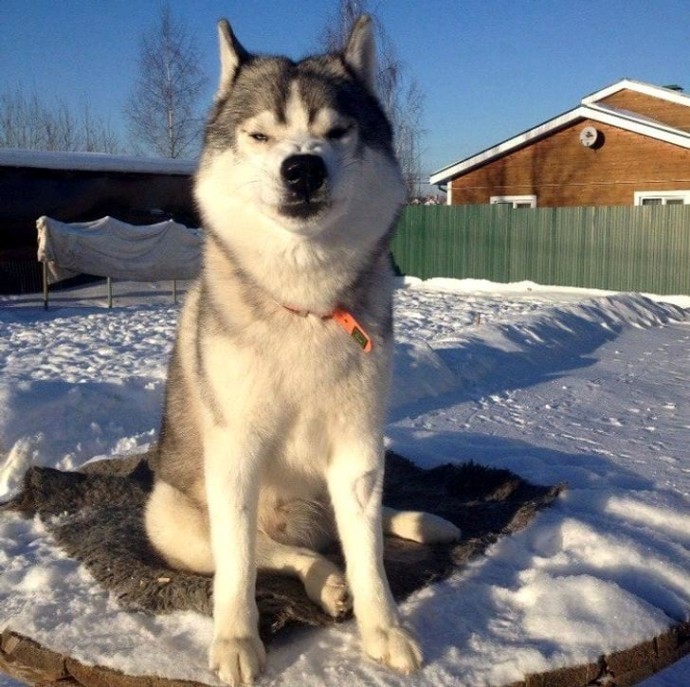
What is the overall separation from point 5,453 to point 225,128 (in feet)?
9.11

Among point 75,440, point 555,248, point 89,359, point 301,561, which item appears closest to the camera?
point 301,561

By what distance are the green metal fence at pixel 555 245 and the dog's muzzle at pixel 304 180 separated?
12.8 m

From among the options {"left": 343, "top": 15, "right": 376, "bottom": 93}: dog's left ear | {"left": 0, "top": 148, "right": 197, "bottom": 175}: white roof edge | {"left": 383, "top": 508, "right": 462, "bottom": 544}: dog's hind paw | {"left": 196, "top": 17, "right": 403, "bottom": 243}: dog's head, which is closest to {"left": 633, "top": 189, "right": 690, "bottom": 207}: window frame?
{"left": 0, "top": 148, "right": 197, "bottom": 175}: white roof edge

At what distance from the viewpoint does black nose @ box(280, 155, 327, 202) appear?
2.03 meters

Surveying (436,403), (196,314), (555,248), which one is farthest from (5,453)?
(555,248)

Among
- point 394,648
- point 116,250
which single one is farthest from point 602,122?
point 394,648

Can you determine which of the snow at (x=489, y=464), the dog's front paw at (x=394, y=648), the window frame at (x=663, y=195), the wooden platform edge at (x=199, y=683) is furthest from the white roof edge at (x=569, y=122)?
the dog's front paw at (x=394, y=648)

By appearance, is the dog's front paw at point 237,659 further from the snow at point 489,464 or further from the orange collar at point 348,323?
the orange collar at point 348,323

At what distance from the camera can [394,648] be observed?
7.23 ft

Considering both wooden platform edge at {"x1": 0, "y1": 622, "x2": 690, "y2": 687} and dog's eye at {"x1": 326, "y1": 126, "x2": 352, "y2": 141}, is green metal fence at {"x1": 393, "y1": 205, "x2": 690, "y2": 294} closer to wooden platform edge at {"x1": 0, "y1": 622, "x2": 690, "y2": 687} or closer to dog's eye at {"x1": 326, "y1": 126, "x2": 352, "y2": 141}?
wooden platform edge at {"x1": 0, "y1": 622, "x2": 690, "y2": 687}

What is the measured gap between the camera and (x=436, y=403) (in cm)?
600

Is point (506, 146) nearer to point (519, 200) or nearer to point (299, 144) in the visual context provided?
point (519, 200)

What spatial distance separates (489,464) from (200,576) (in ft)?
6.43

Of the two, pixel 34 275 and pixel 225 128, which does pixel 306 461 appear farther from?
pixel 34 275
